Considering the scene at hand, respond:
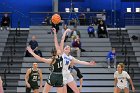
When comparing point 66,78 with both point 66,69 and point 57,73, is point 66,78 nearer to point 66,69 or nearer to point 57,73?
point 66,69

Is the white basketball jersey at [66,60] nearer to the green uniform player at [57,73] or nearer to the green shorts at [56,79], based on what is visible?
the green uniform player at [57,73]

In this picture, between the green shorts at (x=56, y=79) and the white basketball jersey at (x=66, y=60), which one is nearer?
the green shorts at (x=56, y=79)

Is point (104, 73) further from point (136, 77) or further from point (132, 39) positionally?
point (132, 39)

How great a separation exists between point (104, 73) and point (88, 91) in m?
2.08

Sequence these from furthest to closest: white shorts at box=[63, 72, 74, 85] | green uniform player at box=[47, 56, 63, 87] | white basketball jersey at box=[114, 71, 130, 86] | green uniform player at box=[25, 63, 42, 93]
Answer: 1. green uniform player at box=[25, 63, 42, 93]
2. white basketball jersey at box=[114, 71, 130, 86]
3. white shorts at box=[63, 72, 74, 85]
4. green uniform player at box=[47, 56, 63, 87]

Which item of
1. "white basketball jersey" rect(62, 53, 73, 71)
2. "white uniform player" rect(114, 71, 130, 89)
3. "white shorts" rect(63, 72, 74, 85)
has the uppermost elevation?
"white basketball jersey" rect(62, 53, 73, 71)

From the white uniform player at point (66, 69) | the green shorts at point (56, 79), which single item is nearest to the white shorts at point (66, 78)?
the white uniform player at point (66, 69)

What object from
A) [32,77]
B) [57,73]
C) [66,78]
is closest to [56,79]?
[57,73]

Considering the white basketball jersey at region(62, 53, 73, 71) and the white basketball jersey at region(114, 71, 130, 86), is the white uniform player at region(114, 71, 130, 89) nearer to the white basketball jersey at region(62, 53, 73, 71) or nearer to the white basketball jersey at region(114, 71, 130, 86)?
the white basketball jersey at region(114, 71, 130, 86)

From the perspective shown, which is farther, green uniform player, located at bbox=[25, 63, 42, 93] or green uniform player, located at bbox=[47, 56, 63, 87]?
green uniform player, located at bbox=[25, 63, 42, 93]

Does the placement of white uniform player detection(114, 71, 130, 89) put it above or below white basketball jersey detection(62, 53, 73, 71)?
below

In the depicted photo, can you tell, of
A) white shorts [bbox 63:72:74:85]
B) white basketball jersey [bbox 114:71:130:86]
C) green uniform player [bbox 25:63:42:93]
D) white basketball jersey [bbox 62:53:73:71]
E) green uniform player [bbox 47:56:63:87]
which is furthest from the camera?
green uniform player [bbox 25:63:42:93]

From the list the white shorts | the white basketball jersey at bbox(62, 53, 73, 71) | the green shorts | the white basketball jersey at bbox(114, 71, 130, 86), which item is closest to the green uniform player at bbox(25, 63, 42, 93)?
the white basketball jersey at bbox(114, 71, 130, 86)

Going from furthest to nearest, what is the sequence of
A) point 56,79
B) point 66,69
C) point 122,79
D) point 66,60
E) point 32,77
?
point 32,77 → point 122,79 → point 66,69 → point 66,60 → point 56,79
